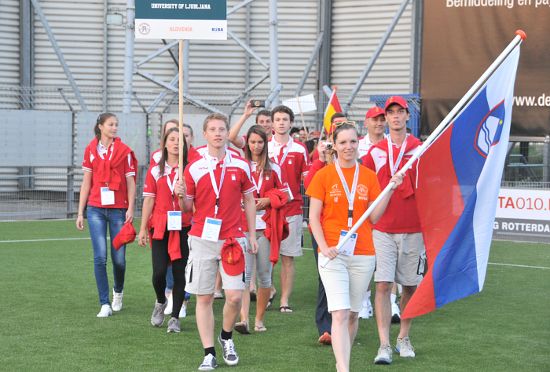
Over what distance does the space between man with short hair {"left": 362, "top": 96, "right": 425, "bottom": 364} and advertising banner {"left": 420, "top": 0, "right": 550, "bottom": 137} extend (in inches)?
375

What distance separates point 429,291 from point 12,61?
2114cm

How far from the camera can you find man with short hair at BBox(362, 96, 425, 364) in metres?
8.76

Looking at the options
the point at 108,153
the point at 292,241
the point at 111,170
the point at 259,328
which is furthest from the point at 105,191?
the point at 259,328

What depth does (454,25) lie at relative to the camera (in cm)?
1847

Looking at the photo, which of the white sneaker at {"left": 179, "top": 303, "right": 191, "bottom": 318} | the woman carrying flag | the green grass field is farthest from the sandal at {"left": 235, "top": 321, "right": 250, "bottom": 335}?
the woman carrying flag

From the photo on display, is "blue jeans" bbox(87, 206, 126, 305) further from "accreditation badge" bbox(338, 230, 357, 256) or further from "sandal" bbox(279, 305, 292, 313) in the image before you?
"accreditation badge" bbox(338, 230, 357, 256)

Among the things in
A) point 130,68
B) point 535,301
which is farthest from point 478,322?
point 130,68

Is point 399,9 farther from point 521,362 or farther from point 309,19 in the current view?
point 521,362

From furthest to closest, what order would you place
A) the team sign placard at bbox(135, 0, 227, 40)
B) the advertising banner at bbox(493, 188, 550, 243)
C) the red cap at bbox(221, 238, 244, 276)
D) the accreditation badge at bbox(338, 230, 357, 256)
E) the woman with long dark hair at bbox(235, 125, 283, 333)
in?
the advertising banner at bbox(493, 188, 550, 243) < the woman with long dark hair at bbox(235, 125, 283, 333) < the team sign placard at bbox(135, 0, 227, 40) < the red cap at bbox(221, 238, 244, 276) < the accreditation badge at bbox(338, 230, 357, 256)

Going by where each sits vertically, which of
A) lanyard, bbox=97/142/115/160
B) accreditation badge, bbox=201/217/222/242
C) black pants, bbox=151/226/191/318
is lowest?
black pants, bbox=151/226/191/318

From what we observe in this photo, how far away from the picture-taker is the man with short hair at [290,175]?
1100cm

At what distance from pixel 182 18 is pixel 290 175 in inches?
115

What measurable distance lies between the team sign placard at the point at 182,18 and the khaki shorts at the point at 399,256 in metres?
2.23

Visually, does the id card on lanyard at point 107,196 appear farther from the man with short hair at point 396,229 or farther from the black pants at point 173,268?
the man with short hair at point 396,229
